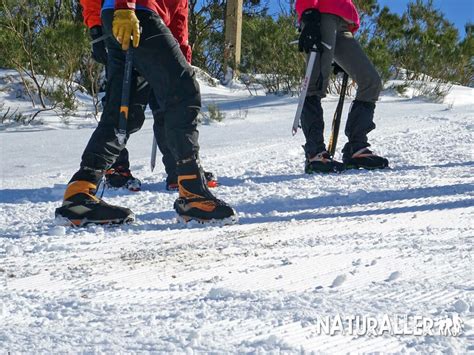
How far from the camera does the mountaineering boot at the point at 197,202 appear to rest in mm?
3254

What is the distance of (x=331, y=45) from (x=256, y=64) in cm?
605

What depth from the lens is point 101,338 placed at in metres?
1.76

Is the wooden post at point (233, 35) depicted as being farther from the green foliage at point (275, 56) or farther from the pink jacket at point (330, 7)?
the pink jacket at point (330, 7)

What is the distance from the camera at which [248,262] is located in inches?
100

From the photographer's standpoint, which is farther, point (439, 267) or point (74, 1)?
point (74, 1)

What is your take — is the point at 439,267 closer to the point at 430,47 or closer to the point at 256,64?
the point at 256,64

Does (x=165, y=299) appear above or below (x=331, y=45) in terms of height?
below

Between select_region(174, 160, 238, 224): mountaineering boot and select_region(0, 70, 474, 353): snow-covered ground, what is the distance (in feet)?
0.24

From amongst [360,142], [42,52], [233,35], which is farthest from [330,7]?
[233,35]

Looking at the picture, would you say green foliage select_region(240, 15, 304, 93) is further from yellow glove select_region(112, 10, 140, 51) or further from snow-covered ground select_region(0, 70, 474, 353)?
yellow glove select_region(112, 10, 140, 51)

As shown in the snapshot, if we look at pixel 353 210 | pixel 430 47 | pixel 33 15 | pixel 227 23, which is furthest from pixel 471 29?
pixel 353 210

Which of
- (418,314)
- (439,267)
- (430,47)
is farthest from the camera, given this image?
(430,47)

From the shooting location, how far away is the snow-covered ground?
5.90ft

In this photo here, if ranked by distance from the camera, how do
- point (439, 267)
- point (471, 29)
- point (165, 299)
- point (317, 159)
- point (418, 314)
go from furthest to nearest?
point (471, 29)
point (317, 159)
point (439, 267)
point (165, 299)
point (418, 314)
